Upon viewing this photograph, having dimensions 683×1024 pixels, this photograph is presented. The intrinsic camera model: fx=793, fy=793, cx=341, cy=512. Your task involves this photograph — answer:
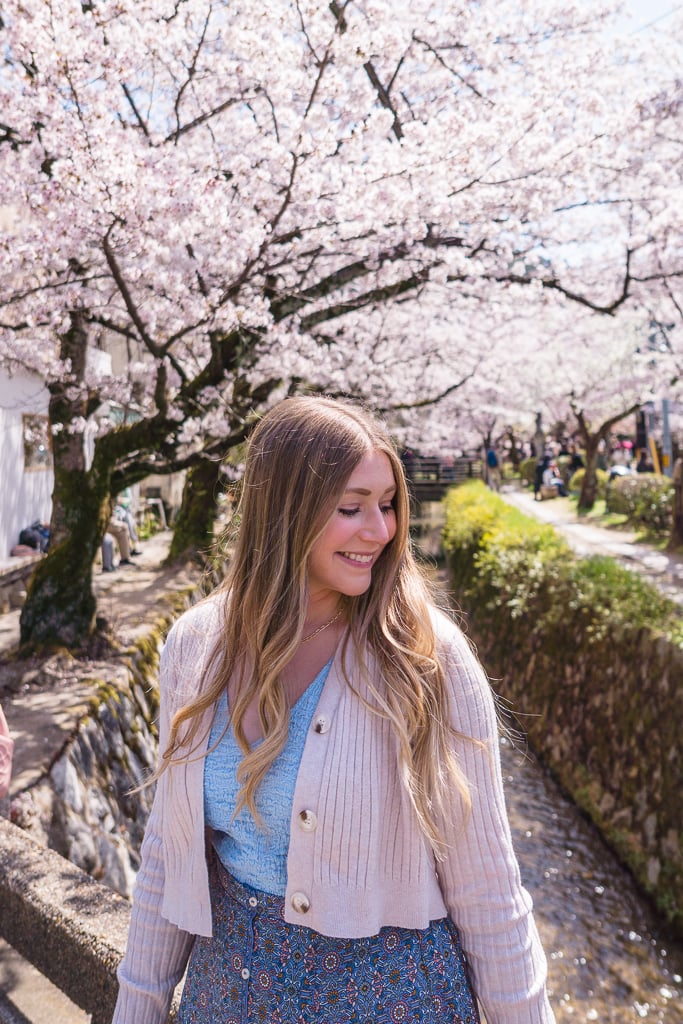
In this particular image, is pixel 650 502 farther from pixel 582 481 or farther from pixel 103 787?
pixel 103 787

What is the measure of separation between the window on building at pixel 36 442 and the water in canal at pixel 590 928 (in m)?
10.5

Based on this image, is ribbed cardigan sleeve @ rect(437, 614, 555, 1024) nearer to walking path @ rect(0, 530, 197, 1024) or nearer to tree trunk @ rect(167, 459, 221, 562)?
walking path @ rect(0, 530, 197, 1024)

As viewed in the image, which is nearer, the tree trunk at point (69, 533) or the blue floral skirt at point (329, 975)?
the blue floral skirt at point (329, 975)

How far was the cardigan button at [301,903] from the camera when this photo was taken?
1.46 metres

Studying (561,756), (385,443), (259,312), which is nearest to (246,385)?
(259,312)

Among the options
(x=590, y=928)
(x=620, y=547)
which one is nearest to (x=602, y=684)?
(x=590, y=928)

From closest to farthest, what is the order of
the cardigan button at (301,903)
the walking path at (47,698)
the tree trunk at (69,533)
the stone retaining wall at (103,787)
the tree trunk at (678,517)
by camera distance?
the cardigan button at (301,903) → the walking path at (47,698) → the stone retaining wall at (103,787) → the tree trunk at (69,533) → the tree trunk at (678,517)

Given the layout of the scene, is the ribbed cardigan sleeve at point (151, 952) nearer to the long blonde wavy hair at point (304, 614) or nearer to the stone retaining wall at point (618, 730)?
the long blonde wavy hair at point (304, 614)

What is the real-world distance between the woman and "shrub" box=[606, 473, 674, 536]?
1577 centimetres

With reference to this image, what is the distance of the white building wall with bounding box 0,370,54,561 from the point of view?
1295 cm

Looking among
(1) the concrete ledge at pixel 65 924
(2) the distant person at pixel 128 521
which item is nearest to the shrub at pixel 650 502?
(2) the distant person at pixel 128 521

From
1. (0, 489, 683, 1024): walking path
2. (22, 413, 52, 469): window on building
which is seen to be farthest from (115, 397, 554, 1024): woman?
(22, 413, 52, 469): window on building

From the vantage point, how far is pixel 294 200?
21.2 feet

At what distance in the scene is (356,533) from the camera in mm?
1648
